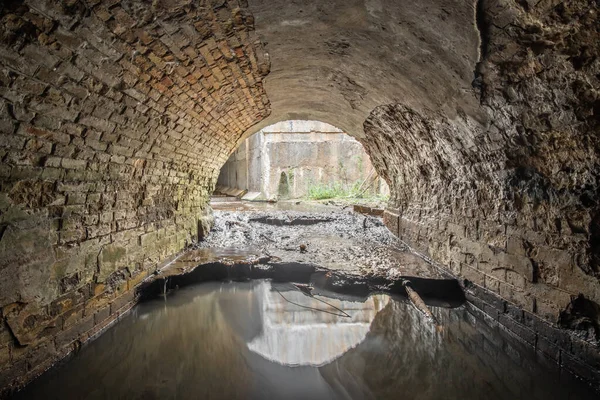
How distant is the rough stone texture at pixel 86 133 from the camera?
6.95ft

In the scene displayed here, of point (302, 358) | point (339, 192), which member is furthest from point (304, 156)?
point (302, 358)

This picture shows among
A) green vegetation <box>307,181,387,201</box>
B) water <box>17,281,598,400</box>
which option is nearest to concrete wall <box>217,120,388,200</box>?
green vegetation <box>307,181,387,201</box>

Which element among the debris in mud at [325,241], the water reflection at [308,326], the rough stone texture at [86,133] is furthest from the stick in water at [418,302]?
the rough stone texture at [86,133]

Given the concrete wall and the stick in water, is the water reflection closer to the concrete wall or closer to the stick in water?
the stick in water

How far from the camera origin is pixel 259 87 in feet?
15.8

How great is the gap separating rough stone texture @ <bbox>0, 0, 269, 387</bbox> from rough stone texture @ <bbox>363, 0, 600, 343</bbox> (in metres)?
2.11

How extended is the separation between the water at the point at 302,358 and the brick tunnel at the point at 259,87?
1.08 feet

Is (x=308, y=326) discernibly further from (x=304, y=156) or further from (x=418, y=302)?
(x=304, y=156)

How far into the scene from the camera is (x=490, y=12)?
2.08 m

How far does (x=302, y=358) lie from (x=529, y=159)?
9.79 feet

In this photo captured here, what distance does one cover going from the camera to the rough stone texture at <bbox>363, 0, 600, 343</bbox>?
1988 millimetres

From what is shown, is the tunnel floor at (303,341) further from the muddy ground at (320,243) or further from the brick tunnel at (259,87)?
the brick tunnel at (259,87)

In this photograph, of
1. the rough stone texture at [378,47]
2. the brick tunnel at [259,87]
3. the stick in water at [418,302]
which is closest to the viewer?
the brick tunnel at [259,87]

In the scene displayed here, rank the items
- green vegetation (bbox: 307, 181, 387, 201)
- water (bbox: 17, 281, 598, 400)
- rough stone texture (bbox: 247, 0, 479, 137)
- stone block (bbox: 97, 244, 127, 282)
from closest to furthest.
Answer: rough stone texture (bbox: 247, 0, 479, 137), water (bbox: 17, 281, 598, 400), stone block (bbox: 97, 244, 127, 282), green vegetation (bbox: 307, 181, 387, 201)
